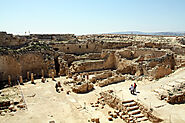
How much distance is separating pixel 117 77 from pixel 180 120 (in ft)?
31.0

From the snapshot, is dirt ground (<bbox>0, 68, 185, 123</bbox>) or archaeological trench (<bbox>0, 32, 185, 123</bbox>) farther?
archaeological trench (<bbox>0, 32, 185, 123</bbox>)

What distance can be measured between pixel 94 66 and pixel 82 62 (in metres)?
1.67

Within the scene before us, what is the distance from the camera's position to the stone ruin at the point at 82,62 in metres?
19.4

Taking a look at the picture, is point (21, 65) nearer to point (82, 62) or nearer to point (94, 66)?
point (82, 62)

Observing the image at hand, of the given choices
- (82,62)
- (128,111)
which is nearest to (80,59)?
(82,62)

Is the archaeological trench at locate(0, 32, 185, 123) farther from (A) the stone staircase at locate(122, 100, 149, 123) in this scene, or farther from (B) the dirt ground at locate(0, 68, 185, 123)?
(B) the dirt ground at locate(0, 68, 185, 123)

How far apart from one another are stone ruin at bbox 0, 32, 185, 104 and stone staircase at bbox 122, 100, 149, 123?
554cm

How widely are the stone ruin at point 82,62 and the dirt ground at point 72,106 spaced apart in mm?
1767

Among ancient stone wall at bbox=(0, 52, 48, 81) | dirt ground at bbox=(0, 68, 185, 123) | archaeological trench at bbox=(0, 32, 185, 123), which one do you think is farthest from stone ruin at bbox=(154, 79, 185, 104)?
ancient stone wall at bbox=(0, 52, 48, 81)

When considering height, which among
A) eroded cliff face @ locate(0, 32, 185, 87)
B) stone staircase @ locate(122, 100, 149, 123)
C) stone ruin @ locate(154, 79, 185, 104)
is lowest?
stone staircase @ locate(122, 100, 149, 123)

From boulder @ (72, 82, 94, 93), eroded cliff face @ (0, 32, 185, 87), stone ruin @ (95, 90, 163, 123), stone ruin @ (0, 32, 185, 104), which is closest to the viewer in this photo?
stone ruin @ (95, 90, 163, 123)

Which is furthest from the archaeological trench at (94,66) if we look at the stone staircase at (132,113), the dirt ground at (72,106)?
the dirt ground at (72,106)

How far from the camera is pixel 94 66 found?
942 inches

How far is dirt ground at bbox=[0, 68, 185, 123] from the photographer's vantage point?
11.3 metres
